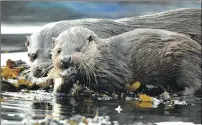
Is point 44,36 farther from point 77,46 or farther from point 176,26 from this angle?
point 176,26

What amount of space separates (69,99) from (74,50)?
593 mm

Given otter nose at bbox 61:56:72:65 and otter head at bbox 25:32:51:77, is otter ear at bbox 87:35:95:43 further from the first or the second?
otter head at bbox 25:32:51:77

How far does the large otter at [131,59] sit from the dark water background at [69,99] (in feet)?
1.64

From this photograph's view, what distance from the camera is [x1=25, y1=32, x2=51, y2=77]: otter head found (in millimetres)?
9562

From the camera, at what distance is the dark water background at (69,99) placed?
7699mm

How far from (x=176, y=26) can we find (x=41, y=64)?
7.54ft

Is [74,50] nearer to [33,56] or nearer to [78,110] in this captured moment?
[33,56]

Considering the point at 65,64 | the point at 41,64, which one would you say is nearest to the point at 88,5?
the point at 41,64

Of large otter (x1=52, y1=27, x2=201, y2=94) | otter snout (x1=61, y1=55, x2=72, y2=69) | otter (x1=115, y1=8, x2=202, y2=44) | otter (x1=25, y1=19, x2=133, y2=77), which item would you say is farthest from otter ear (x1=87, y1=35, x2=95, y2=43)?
otter (x1=115, y1=8, x2=202, y2=44)

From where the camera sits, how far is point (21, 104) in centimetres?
827

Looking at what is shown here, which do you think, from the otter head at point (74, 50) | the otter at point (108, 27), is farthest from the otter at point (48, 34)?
the otter head at point (74, 50)

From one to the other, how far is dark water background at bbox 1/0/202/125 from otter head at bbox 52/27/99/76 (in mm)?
396

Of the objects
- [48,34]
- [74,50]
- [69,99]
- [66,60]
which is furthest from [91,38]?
[48,34]

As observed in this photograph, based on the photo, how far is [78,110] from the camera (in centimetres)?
802
